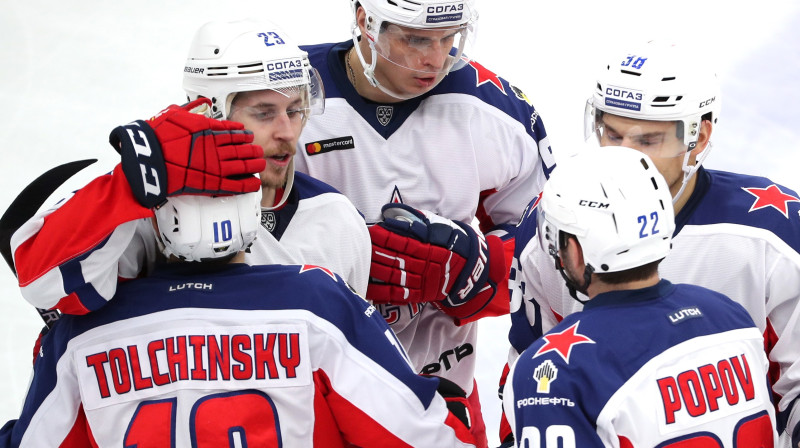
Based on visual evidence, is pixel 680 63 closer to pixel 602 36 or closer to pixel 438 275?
pixel 438 275

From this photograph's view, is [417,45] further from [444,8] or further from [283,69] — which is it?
[283,69]

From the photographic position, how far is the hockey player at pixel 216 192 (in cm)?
213

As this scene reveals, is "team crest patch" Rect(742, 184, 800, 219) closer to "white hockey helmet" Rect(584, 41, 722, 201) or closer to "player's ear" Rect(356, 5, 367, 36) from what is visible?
"white hockey helmet" Rect(584, 41, 722, 201)

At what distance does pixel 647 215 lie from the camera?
2.17 meters

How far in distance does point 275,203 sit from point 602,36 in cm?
334

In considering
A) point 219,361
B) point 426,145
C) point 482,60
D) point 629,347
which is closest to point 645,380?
point 629,347

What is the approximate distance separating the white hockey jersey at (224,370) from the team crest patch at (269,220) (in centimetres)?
53

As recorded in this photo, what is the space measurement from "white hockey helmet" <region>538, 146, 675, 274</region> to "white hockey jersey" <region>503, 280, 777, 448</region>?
0.08 m

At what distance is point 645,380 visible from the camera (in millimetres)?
2088

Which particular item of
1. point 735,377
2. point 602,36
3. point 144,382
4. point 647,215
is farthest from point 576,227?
point 602,36

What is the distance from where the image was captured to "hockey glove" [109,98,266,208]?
211 centimetres

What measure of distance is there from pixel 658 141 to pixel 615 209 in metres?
0.69

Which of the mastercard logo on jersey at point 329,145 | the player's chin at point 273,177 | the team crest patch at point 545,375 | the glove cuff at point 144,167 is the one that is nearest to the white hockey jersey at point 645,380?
the team crest patch at point 545,375

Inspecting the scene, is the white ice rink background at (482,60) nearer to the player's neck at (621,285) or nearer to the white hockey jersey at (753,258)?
the white hockey jersey at (753,258)
